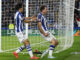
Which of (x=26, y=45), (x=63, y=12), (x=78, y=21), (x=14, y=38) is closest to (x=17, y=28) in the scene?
(x=26, y=45)

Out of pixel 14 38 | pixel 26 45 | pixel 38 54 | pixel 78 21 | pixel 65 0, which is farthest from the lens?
pixel 78 21

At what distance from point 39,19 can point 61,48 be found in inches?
121

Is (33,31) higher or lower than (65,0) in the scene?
lower

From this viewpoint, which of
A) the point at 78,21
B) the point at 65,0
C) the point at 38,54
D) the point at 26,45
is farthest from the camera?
the point at 78,21

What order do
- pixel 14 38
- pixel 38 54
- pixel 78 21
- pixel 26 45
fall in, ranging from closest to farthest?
pixel 26 45 < pixel 38 54 < pixel 14 38 < pixel 78 21

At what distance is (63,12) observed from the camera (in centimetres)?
1161

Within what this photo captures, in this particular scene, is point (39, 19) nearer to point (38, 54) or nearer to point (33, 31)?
point (38, 54)

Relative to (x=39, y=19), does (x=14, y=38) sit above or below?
below

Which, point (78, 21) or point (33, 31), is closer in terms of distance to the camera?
point (33, 31)

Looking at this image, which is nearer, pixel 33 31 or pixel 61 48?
pixel 61 48

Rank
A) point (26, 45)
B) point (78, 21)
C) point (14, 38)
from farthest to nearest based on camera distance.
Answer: point (78, 21) < point (14, 38) < point (26, 45)

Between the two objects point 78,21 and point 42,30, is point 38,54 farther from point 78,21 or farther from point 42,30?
point 78,21

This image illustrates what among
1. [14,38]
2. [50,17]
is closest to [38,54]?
[50,17]

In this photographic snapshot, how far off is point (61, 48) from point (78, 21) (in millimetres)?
10943
